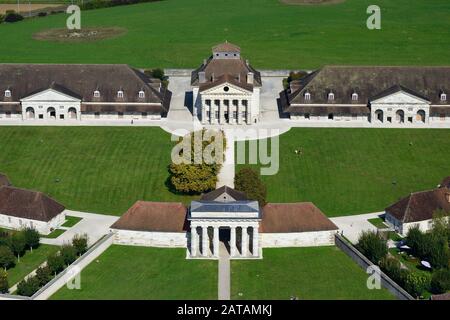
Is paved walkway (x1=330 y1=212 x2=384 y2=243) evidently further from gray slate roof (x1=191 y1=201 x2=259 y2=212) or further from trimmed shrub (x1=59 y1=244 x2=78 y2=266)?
trimmed shrub (x1=59 y1=244 x2=78 y2=266)

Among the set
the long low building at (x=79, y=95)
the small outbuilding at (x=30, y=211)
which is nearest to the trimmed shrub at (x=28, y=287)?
the small outbuilding at (x=30, y=211)

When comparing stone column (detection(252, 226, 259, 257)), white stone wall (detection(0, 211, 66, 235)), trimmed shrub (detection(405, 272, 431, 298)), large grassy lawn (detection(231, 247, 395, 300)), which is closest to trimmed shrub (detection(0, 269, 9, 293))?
white stone wall (detection(0, 211, 66, 235))

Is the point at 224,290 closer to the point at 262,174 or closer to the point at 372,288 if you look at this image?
the point at 372,288

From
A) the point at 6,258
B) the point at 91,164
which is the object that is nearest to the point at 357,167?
the point at 91,164

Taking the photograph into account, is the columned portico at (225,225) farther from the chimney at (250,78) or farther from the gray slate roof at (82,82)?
the gray slate roof at (82,82)

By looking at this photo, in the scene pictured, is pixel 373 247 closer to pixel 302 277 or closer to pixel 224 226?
pixel 302 277

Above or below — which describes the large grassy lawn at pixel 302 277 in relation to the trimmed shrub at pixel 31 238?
below
